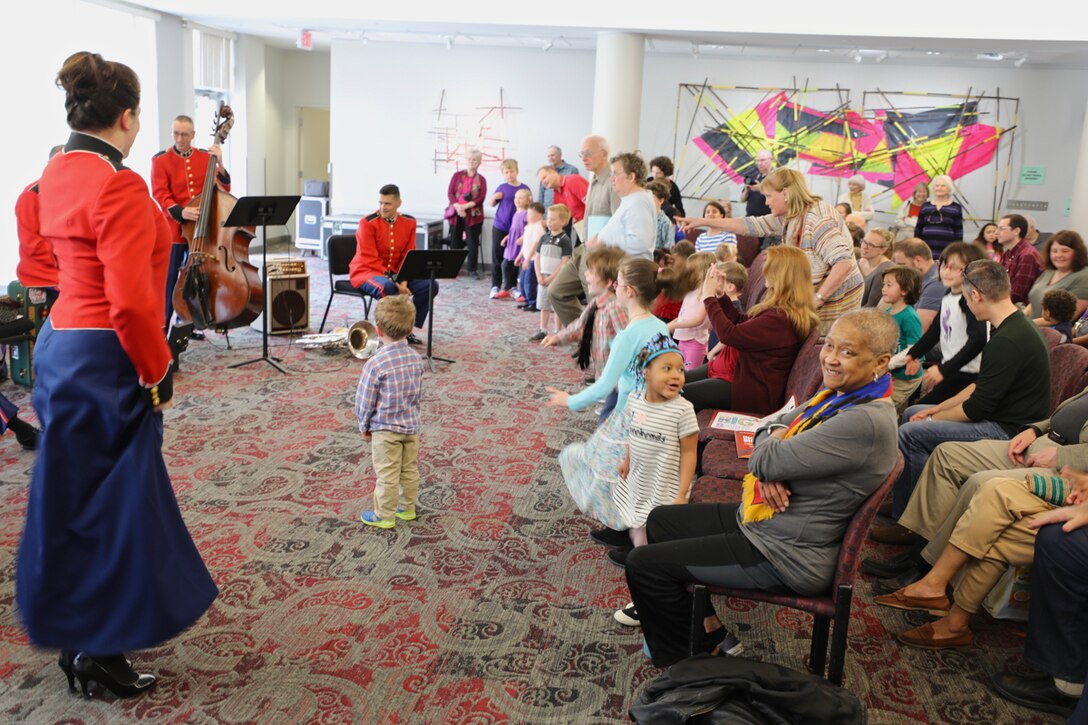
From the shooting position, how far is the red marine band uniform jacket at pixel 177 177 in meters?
7.24

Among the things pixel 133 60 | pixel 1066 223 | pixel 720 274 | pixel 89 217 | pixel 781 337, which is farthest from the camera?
pixel 1066 223

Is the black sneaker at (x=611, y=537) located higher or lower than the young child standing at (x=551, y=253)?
lower

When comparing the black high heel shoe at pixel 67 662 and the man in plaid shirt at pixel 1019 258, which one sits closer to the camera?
the black high heel shoe at pixel 67 662

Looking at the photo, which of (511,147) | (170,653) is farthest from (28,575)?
(511,147)

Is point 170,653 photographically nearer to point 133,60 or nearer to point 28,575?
point 28,575

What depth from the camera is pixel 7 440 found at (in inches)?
201

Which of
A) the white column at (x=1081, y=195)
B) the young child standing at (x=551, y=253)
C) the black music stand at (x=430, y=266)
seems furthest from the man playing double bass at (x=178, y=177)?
the white column at (x=1081, y=195)

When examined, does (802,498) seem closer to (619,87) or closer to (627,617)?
(627,617)

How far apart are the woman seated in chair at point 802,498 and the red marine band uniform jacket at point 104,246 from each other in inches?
63.8

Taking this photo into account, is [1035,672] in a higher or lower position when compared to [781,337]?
lower

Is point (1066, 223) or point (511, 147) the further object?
point (511, 147)

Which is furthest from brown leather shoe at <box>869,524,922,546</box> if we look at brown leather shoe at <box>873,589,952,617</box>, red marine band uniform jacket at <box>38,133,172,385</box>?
red marine band uniform jacket at <box>38,133,172,385</box>

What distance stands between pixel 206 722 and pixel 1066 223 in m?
13.0

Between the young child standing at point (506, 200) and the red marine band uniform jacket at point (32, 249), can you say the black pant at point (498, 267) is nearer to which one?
Result: the young child standing at point (506, 200)
